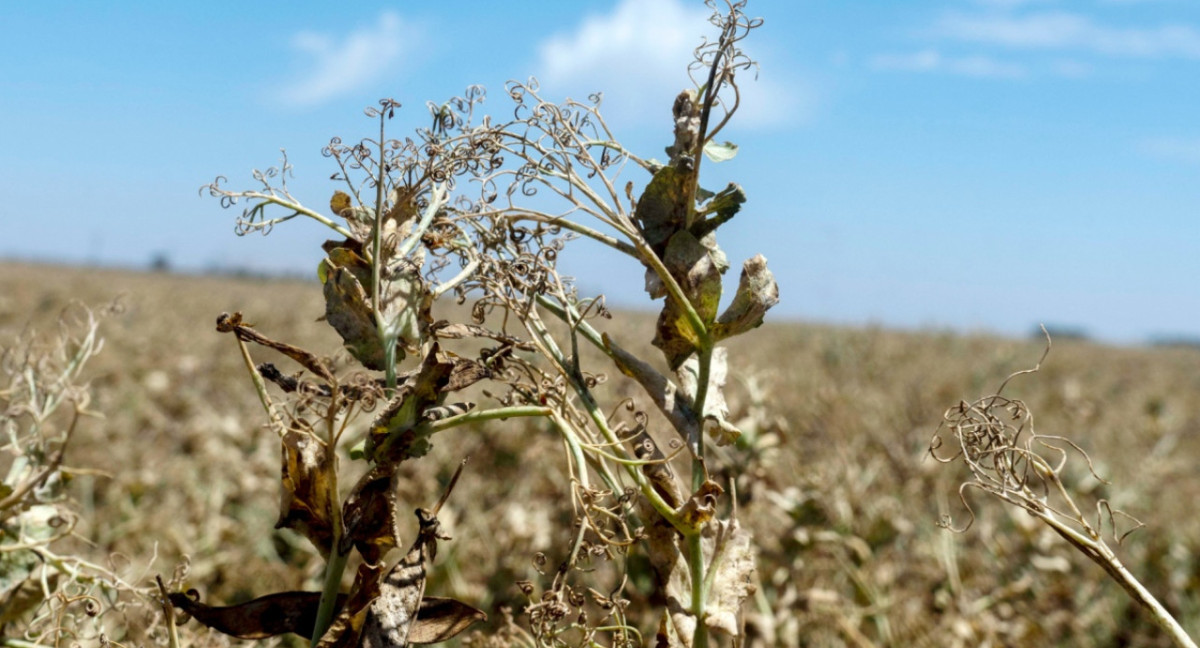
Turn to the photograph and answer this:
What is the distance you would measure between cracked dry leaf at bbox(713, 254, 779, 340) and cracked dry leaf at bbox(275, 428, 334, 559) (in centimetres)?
29

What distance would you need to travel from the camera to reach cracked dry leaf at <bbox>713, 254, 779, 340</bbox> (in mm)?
738

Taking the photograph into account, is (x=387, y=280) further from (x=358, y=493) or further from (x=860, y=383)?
(x=860, y=383)

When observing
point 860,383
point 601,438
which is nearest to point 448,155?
point 601,438

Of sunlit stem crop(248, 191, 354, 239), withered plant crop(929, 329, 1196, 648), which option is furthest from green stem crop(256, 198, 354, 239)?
withered plant crop(929, 329, 1196, 648)

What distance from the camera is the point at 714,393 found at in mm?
782

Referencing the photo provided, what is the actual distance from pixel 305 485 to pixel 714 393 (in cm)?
29

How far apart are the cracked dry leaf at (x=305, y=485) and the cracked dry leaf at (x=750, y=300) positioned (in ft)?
0.94

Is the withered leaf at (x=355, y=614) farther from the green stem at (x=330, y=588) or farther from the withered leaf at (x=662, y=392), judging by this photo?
the withered leaf at (x=662, y=392)

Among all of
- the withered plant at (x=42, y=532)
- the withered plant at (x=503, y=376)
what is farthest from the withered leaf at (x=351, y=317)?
the withered plant at (x=42, y=532)

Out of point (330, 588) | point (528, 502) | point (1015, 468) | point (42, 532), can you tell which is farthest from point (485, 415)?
point (528, 502)

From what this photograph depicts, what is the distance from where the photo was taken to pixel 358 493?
0.70 metres

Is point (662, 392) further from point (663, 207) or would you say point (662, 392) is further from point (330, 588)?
point (330, 588)

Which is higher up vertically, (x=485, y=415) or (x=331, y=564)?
(x=485, y=415)

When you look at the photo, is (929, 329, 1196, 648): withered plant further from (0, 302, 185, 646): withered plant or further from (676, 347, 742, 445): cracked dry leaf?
(0, 302, 185, 646): withered plant
